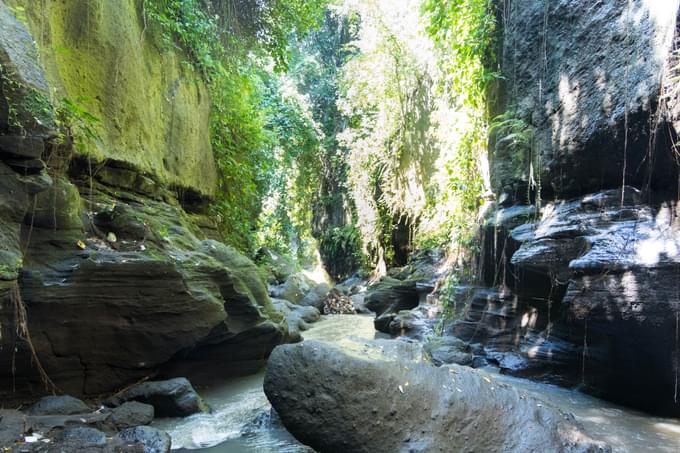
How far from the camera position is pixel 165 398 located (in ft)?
→ 15.2

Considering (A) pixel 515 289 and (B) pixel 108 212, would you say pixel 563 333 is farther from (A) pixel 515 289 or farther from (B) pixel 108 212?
(B) pixel 108 212

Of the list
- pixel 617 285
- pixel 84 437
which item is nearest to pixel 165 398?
pixel 84 437

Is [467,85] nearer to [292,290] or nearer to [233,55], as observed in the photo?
[233,55]

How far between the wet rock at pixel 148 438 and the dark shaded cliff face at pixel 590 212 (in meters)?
4.21

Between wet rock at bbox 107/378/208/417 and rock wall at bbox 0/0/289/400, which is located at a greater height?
rock wall at bbox 0/0/289/400

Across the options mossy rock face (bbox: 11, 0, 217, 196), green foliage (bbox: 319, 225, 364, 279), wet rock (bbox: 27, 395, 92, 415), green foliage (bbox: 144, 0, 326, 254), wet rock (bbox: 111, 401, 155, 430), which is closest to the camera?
wet rock (bbox: 27, 395, 92, 415)

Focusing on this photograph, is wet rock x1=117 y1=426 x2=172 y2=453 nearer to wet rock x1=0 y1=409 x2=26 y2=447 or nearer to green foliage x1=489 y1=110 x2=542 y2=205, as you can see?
wet rock x1=0 y1=409 x2=26 y2=447

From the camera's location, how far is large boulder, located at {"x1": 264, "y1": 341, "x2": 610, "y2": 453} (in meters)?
3.28

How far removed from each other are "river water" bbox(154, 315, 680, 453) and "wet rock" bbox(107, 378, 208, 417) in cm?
10

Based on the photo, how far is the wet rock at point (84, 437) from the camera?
10.9 ft

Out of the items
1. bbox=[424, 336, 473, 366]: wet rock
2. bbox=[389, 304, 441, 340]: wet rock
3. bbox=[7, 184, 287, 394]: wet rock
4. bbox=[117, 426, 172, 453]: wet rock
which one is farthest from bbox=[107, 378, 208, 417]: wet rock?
bbox=[389, 304, 441, 340]: wet rock

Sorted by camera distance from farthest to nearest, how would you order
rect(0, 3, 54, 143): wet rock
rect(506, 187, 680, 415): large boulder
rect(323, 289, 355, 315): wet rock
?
rect(323, 289, 355, 315): wet rock, rect(506, 187, 680, 415): large boulder, rect(0, 3, 54, 143): wet rock

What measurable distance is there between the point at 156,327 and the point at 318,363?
7.42 ft

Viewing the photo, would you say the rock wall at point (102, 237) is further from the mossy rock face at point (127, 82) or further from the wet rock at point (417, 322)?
the wet rock at point (417, 322)
